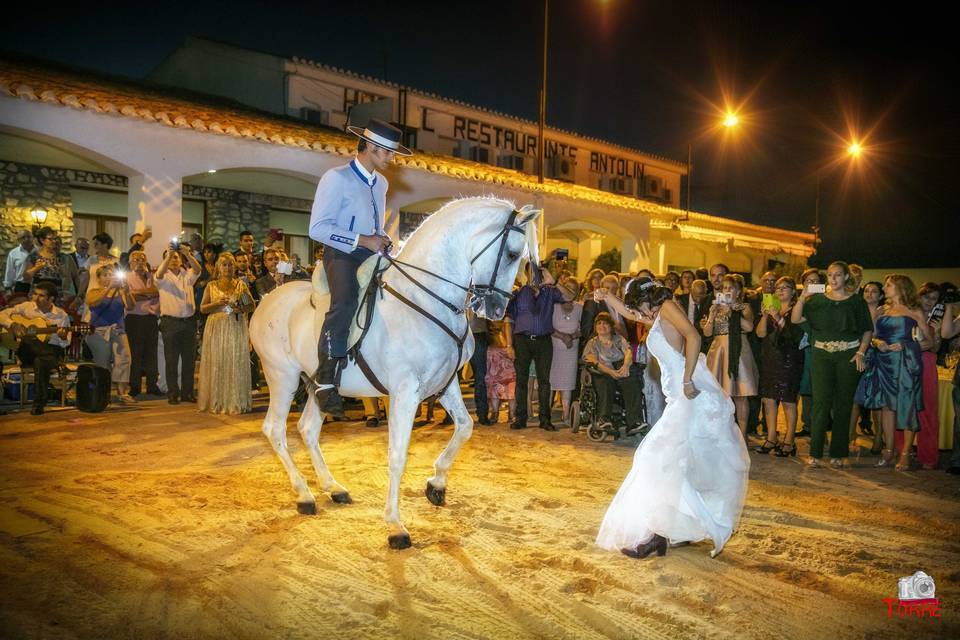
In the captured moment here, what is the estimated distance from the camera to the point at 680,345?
16.3ft

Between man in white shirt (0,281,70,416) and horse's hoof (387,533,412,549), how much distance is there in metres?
7.38

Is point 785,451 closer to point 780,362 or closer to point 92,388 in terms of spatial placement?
point 780,362

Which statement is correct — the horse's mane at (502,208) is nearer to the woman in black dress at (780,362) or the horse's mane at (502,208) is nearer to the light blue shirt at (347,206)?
the light blue shirt at (347,206)

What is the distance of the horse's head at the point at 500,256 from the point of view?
4.86 metres

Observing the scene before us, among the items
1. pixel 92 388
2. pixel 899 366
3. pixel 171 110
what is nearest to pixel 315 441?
pixel 92 388

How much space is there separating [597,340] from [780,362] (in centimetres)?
241

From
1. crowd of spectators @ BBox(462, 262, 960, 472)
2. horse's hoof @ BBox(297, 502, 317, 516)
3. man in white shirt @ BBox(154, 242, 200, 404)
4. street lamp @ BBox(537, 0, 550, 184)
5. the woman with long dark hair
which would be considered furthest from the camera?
street lamp @ BBox(537, 0, 550, 184)

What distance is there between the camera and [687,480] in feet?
15.1

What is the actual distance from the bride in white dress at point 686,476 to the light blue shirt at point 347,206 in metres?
2.58

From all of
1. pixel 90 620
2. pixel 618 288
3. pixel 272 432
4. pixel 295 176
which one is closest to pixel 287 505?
pixel 272 432

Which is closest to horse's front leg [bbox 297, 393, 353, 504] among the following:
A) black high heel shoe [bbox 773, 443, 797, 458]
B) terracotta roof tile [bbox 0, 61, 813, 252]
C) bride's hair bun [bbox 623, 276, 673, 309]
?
bride's hair bun [bbox 623, 276, 673, 309]

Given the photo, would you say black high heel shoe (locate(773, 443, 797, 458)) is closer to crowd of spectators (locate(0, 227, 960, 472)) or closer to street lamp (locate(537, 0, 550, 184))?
crowd of spectators (locate(0, 227, 960, 472))

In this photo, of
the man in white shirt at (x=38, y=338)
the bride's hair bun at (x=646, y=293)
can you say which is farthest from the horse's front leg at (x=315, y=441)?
the man in white shirt at (x=38, y=338)

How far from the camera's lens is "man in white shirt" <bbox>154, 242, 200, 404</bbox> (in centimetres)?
1029
